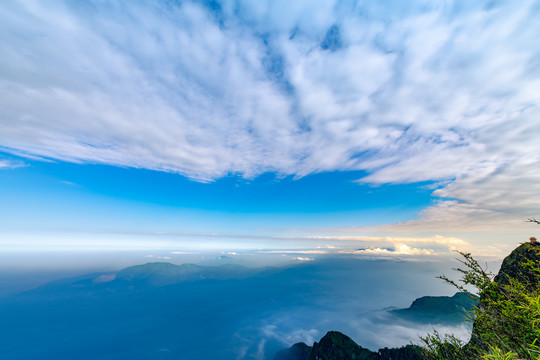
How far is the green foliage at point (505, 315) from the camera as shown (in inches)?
333

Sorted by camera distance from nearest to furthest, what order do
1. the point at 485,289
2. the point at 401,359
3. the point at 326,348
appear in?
the point at 485,289 → the point at 401,359 → the point at 326,348

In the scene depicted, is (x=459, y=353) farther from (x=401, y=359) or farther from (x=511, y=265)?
(x=401, y=359)

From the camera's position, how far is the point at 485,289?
13.7m

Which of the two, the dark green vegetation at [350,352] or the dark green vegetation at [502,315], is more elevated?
the dark green vegetation at [502,315]

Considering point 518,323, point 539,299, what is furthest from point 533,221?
point 518,323

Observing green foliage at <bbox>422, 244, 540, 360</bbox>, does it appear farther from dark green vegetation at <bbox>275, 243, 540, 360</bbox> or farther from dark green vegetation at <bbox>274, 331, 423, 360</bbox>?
dark green vegetation at <bbox>274, 331, 423, 360</bbox>

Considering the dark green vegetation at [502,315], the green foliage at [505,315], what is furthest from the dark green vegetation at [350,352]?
the green foliage at [505,315]

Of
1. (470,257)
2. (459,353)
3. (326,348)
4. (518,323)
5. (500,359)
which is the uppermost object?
(470,257)

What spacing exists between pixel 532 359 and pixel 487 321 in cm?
653

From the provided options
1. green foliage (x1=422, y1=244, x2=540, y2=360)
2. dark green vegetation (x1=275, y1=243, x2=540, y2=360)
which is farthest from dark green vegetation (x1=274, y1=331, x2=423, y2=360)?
green foliage (x1=422, y1=244, x2=540, y2=360)

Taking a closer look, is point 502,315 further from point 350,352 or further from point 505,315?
point 350,352

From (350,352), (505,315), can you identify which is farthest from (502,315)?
(350,352)

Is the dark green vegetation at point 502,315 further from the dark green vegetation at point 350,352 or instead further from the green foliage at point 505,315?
the dark green vegetation at point 350,352

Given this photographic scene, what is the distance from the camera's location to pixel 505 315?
424 inches
